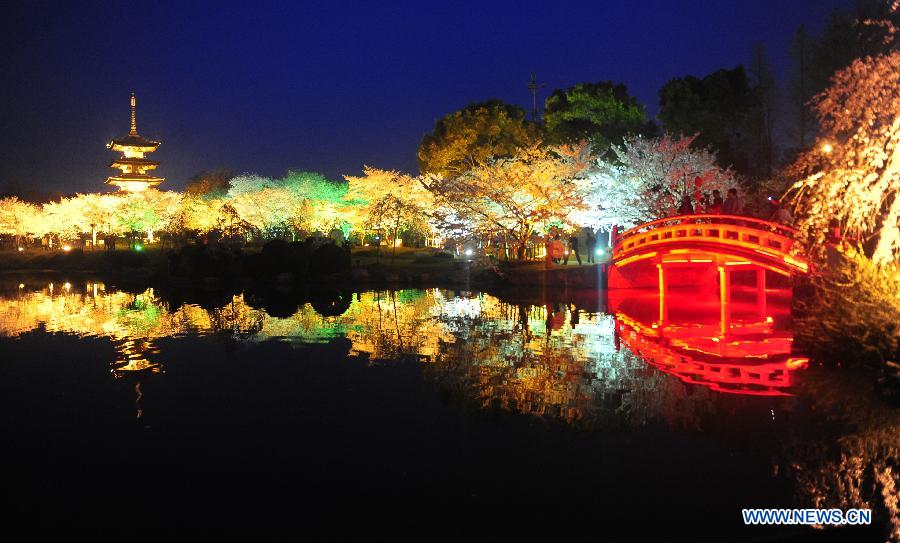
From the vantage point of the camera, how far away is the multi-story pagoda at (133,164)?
2857 inches

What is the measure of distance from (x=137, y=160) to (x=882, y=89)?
75.7 m

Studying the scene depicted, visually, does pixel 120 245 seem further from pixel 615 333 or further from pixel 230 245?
pixel 615 333

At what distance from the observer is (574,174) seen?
34562mm

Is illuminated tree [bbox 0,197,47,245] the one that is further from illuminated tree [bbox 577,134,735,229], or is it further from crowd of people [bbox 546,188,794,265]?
illuminated tree [bbox 577,134,735,229]

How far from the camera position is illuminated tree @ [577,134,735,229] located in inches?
1284

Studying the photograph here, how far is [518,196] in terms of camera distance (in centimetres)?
3344

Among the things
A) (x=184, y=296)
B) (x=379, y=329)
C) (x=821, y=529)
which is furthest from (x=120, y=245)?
(x=821, y=529)

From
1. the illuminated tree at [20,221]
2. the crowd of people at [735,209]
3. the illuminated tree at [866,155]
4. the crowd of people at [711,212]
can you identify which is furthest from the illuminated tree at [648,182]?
the illuminated tree at [20,221]

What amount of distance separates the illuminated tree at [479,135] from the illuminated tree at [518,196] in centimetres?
1313

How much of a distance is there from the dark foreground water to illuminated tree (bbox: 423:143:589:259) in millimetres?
16135

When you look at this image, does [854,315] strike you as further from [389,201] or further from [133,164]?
[133,164]

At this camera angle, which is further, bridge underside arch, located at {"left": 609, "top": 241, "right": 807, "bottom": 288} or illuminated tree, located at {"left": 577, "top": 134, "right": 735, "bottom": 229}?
illuminated tree, located at {"left": 577, "top": 134, "right": 735, "bottom": 229}

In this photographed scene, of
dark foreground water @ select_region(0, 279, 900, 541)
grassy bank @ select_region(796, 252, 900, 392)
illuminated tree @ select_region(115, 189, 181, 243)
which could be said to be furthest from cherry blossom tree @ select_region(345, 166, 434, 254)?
grassy bank @ select_region(796, 252, 900, 392)

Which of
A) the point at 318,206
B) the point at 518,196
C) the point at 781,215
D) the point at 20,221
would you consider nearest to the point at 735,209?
the point at 781,215
